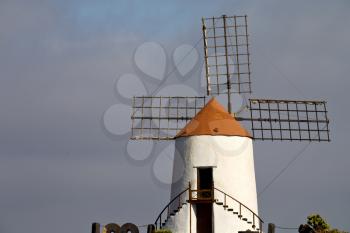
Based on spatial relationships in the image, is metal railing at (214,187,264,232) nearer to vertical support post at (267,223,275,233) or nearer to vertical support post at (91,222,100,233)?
vertical support post at (267,223,275,233)

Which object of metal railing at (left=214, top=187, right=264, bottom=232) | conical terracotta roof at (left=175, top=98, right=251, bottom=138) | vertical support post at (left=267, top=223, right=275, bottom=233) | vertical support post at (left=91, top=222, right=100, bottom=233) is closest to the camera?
vertical support post at (left=91, top=222, right=100, bottom=233)

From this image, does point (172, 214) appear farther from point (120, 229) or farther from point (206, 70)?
point (206, 70)

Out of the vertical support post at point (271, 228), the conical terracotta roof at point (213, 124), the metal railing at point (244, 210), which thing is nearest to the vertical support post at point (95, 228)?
the vertical support post at point (271, 228)

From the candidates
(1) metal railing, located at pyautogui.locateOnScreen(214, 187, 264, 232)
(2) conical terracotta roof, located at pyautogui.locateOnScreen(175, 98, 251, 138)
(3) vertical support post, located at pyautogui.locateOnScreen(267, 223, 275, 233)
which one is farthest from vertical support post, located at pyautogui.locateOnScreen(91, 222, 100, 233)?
(2) conical terracotta roof, located at pyautogui.locateOnScreen(175, 98, 251, 138)

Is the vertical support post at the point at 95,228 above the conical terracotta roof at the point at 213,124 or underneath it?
underneath

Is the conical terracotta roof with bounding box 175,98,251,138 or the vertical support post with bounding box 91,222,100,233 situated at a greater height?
the conical terracotta roof with bounding box 175,98,251,138

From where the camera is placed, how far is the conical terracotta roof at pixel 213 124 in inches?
1518

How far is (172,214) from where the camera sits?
1489 inches

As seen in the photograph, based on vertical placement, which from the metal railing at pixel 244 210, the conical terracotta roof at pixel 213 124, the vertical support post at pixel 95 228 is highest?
the conical terracotta roof at pixel 213 124

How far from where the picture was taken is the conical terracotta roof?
3856 centimetres

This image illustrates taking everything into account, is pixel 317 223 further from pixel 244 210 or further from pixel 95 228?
pixel 95 228

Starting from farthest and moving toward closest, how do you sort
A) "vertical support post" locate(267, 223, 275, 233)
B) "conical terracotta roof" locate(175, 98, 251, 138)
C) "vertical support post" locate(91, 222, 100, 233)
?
"conical terracotta roof" locate(175, 98, 251, 138) < "vertical support post" locate(267, 223, 275, 233) < "vertical support post" locate(91, 222, 100, 233)

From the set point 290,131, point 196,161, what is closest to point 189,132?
point 196,161

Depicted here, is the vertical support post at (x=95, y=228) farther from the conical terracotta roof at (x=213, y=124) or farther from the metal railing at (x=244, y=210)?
the conical terracotta roof at (x=213, y=124)
